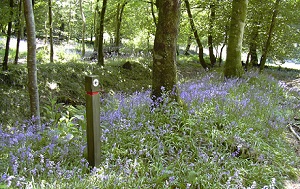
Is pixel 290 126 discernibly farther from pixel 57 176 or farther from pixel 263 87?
pixel 57 176

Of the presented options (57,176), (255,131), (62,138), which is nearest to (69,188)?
(57,176)

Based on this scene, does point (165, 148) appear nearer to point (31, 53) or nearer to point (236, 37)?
point (31, 53)

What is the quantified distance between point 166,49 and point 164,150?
2.07 m

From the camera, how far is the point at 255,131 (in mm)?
4566

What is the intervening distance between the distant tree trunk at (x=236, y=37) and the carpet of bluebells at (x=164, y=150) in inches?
133

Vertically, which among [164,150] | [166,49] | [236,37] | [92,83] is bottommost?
[164,150]

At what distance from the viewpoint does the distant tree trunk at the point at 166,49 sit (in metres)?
4.77

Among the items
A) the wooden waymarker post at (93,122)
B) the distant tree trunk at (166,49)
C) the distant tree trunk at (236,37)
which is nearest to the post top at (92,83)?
the wooden waymarker post at (93,122)

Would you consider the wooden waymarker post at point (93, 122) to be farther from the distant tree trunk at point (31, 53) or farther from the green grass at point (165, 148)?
the distant tree trunk at point (31, 53)

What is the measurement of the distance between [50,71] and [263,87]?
757 cm

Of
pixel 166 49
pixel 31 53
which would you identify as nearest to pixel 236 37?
pixel 166 49

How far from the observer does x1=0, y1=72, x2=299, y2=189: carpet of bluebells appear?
2.78m

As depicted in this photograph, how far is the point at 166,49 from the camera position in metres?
4.85

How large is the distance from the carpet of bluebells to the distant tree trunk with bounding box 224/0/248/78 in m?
3.37
